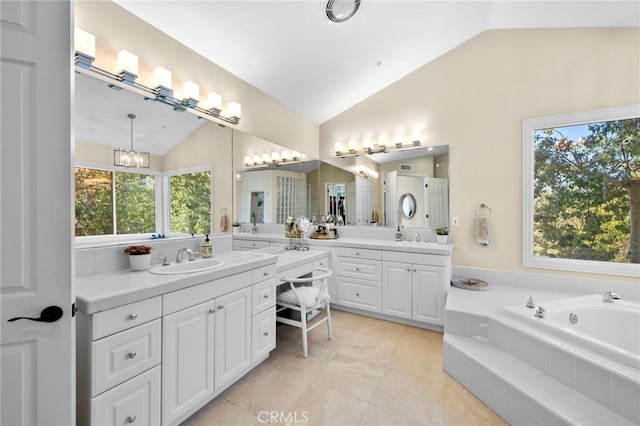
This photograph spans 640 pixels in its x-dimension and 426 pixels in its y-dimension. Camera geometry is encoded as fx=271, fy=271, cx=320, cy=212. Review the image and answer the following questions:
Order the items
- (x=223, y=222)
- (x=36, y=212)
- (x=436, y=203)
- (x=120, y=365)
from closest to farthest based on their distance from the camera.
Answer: (x=36, y=212)
(x=120, y=365)
(x=223, y=222)
(x=436, y=203)

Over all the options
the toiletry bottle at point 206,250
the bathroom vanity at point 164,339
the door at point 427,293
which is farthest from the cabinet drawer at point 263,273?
the door at point 427,293

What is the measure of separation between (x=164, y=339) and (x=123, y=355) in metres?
0.19

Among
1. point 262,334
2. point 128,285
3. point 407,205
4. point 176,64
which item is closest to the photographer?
point 128,285

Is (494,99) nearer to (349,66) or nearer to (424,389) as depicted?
(349,66)

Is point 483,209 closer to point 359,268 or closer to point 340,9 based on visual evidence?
point 359,268

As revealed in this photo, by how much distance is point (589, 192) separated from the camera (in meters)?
2.69

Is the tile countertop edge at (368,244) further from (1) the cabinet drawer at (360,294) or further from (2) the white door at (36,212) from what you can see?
(2) the white door at (36,212)

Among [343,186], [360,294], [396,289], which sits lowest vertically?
[360,294]

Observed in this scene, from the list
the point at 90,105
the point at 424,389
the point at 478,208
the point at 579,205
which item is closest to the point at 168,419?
the point at 424,389

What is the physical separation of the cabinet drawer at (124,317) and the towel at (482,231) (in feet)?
10.1

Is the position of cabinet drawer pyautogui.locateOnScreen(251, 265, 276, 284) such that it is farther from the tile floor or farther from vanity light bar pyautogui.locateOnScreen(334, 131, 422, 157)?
vanity light bar pyautogui.locateOnScreen(334, 131, 422, 157)

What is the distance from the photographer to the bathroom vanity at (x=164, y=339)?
117 cm

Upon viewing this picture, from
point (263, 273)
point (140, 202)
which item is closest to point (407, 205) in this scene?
point (263, 273)

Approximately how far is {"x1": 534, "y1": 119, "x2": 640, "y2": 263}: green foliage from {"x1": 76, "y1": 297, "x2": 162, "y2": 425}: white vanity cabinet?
353cm
